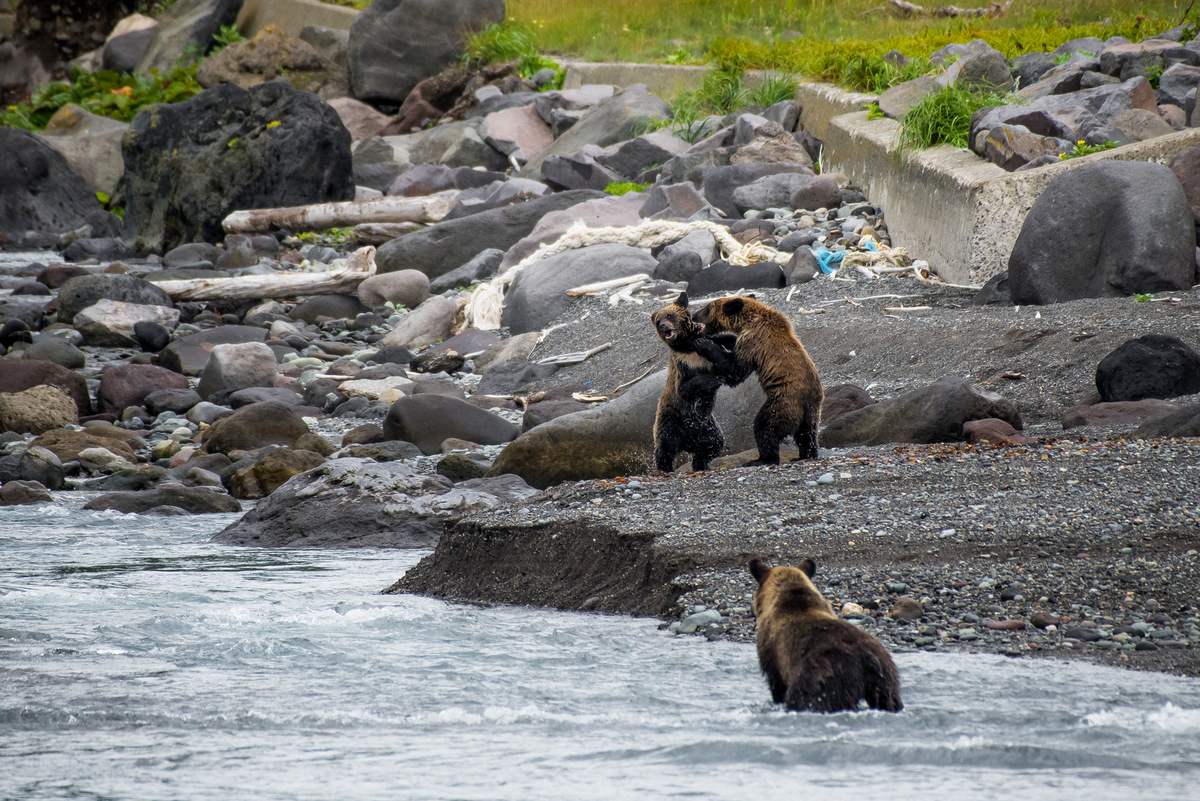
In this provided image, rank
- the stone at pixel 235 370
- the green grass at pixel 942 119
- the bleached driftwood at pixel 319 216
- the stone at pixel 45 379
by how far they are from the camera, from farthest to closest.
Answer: the bleached driftwood at pixel 319 216, the green grass at pixel 942 119, the stone at pixel 235 370, the stone at pixel 45 379

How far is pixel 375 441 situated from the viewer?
10039 millimetres

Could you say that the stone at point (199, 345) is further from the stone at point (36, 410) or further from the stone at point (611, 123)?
the stone at point (611, 123)

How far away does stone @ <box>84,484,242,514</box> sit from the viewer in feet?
27.4

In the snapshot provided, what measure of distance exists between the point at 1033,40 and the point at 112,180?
18.3 meters

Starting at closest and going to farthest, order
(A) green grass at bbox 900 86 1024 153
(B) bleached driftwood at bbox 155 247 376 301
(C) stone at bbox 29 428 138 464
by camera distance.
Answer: (C) stone at bbox 29 428 138 464 < (A) green grass at bbox 900 86 1024 153 < (B) bleached driftwood at bbox 155 247 376 301

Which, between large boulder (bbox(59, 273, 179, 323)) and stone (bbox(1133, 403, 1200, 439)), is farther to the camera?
large boulder (bbox(59, 273, 179, 323))

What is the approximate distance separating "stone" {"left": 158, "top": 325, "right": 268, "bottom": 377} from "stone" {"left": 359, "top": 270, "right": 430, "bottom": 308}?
1.84 metres

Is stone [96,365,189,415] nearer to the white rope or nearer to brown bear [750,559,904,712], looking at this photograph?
the white rope

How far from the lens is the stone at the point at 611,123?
20078 mm

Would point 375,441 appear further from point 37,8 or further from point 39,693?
point 37,8

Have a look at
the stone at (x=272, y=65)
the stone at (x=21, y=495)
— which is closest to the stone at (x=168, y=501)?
the stone at (x=21, y=495)

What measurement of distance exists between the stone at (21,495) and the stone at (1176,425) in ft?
23.9

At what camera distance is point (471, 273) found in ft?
51.1

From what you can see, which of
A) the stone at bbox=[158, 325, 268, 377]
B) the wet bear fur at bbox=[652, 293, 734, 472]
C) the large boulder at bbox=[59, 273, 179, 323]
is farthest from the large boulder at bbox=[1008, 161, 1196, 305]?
the large boulder at bbox=[59, 273, 179, 323]
